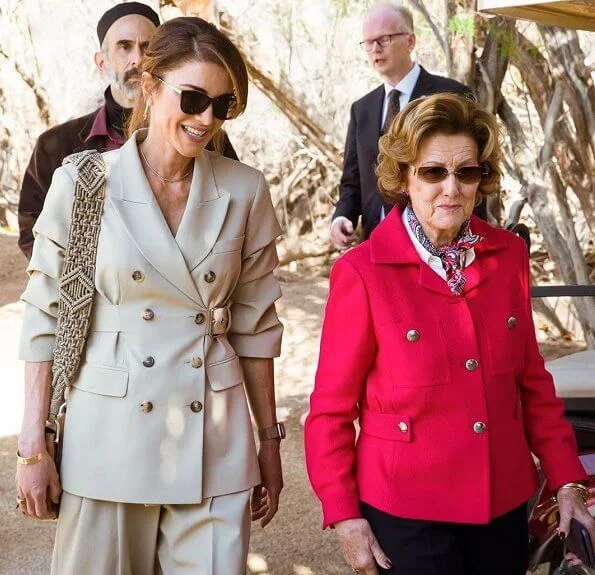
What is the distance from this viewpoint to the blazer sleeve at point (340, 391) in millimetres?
2465

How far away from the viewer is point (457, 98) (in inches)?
101

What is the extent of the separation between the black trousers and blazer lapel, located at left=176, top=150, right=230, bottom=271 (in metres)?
0.69

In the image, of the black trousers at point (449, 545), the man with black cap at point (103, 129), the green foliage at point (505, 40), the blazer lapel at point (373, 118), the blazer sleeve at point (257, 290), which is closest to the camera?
the black trousers at point (449, 545)

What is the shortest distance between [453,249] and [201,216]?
23.1 inches

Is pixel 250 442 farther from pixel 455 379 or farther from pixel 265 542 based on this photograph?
pixel 265 542

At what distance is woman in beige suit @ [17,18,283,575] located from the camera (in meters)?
2.52

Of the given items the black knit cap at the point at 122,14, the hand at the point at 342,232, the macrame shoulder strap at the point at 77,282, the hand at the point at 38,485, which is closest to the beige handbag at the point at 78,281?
the macrame shoulder strap at the point at 77,282

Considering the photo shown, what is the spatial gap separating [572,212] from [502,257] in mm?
6912

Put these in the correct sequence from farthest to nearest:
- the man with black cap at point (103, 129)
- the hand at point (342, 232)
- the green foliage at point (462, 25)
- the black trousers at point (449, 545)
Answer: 1. the green foliage at point (462, 25)
2. the hand at point (342, 232)
3. the man with black cap at point (103, 129)
4. the black trousers at point (449, 545)

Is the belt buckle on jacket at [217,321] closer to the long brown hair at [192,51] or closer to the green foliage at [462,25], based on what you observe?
the long brown hair at [192,51]

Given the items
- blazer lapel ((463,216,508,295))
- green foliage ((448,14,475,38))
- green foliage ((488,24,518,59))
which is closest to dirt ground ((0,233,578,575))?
blazer lapel ((463,216,508,295))

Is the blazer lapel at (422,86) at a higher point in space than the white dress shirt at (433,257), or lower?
higher

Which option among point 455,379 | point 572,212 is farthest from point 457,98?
point 572,212

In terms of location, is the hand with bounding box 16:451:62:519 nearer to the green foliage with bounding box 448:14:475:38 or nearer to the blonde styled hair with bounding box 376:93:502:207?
the blonde styled hair with bounding box 376:93:502:207
